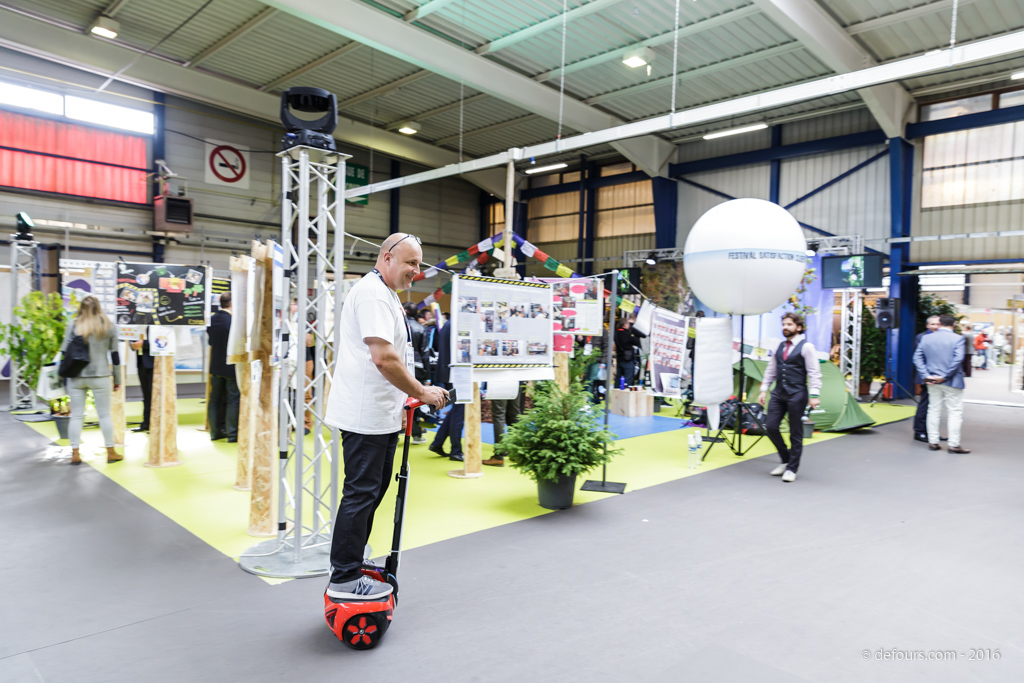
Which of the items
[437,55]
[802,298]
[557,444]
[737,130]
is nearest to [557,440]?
[557,444]

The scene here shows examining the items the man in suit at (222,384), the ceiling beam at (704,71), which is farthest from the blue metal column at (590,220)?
the man in suit at (222,384)

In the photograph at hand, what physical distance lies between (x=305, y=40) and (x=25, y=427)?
25.1 feet

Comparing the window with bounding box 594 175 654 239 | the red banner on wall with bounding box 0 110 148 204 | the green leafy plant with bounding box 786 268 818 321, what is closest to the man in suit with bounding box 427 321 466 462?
the green leafy plant with bounding box 786 268 818 321

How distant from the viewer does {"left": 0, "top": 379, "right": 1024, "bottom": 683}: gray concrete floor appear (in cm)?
237

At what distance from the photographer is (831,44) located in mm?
9453

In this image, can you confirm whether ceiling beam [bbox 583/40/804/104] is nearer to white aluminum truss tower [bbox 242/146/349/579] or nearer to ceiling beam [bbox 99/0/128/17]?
ceiling beam [bbox 99/0/128/17]

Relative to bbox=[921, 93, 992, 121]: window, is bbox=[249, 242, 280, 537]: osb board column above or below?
below

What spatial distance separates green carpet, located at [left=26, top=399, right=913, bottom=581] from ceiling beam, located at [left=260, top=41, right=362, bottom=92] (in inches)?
290

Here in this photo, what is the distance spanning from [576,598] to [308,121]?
9.46 feet

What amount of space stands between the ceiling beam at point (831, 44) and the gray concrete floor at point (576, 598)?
275 inches

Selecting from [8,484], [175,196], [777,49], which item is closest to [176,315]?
[8,484]

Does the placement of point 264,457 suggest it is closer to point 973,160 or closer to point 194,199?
point 194,199

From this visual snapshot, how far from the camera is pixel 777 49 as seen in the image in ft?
34.0

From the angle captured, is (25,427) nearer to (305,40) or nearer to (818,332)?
(305,40)
